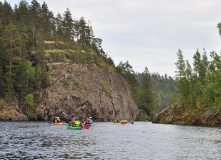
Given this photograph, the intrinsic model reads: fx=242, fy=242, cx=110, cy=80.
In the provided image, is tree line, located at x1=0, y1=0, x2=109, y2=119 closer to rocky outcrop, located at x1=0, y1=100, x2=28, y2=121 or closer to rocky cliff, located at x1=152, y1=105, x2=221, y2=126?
rocky outcrop, located at x1=0, y1=100, x2=28, y2=121

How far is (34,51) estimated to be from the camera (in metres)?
102

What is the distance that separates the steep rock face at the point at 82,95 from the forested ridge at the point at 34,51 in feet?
11.4

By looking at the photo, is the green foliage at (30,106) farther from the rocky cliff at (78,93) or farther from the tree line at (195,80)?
the tree line at (195,80)

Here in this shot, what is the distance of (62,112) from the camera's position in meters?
89.8

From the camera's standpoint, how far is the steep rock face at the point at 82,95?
90.0 m

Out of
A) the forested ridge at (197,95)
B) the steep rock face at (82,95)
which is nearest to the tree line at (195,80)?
the forested ridge at (197,95)

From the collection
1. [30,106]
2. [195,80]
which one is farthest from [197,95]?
[30,106]

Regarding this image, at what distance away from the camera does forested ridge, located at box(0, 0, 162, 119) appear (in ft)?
283

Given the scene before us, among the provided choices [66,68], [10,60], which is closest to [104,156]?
[10,60]

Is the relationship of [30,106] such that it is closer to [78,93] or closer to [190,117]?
[78,93]

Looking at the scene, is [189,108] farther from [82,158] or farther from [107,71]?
[82,158]

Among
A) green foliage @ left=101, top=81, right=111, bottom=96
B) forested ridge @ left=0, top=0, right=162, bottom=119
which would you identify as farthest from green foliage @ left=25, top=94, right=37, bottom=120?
green foliage @ left=101, top=81, right=111, bottom=96

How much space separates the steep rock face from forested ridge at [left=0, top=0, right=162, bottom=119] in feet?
11.4

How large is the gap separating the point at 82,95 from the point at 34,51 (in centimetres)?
2786
